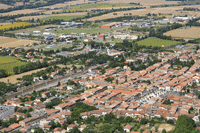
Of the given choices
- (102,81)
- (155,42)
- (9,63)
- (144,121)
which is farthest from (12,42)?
(144,121)

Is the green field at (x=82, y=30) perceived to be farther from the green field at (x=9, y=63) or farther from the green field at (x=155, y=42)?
the green field at (x=9, y=63)

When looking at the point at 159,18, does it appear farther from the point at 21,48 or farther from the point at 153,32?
the point at 21,48

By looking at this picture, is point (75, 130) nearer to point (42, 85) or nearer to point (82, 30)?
point (42, 85)

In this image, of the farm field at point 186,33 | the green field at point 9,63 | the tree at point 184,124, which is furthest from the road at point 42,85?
the farm field at point 186,33

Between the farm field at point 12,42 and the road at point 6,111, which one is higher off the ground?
the farm field at point 12,42

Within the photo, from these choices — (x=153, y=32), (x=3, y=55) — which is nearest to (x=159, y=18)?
(x=153, y=32)

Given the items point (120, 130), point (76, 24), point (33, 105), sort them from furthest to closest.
Result: point (76, 24), point (33, 105), point (120, 130)
